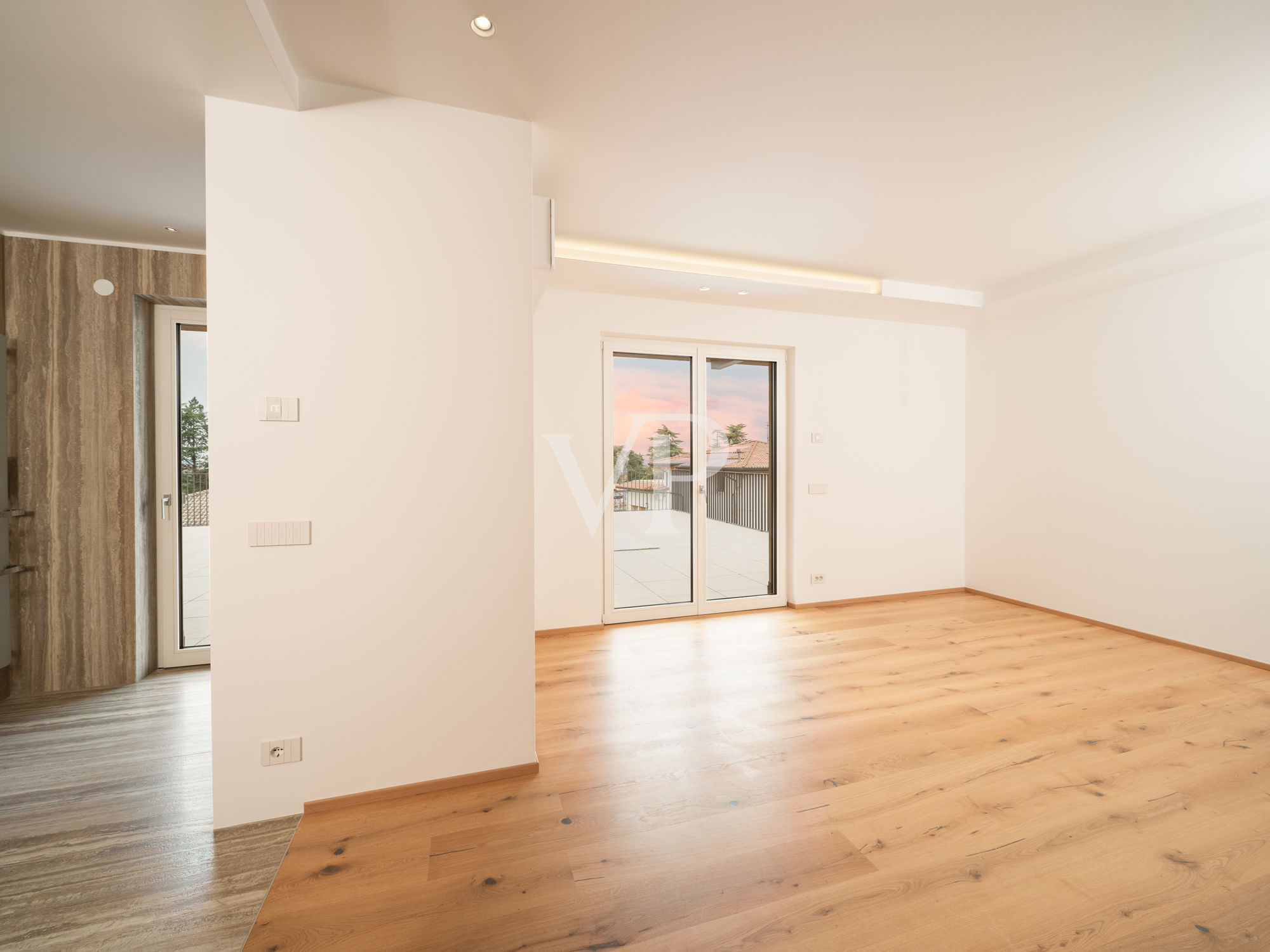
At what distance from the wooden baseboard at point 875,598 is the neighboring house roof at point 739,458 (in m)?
1.39

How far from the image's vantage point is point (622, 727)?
277 cm

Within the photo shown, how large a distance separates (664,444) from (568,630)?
182 centimetres

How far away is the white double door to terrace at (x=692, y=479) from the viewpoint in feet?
15.0

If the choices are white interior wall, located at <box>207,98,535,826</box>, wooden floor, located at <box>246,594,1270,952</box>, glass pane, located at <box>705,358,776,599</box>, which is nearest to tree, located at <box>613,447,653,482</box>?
glass pane, located at <box>705,358,776,599</box>

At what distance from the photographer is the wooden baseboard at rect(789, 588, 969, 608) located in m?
5.07

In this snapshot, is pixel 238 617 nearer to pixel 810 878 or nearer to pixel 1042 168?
pixel 810 878

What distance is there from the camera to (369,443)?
6.94ft

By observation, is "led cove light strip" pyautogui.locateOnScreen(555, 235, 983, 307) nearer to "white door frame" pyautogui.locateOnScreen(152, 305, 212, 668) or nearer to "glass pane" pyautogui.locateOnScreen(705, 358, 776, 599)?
"glass pane" pyautogui.locateOnScreen(705, 358, 776, 599)

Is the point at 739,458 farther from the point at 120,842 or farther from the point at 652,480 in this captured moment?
the point at 120,842

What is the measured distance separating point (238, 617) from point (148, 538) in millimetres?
2357

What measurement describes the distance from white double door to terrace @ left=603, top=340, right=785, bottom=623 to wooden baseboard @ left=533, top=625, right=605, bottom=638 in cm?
17

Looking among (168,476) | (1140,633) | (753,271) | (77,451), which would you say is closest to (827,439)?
(753,271)

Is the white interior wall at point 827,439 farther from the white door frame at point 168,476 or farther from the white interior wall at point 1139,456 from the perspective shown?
the white door frame at point 168,476

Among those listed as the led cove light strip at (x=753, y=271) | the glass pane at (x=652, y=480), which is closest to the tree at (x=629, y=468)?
the glass pane at (x=652, y=480)
